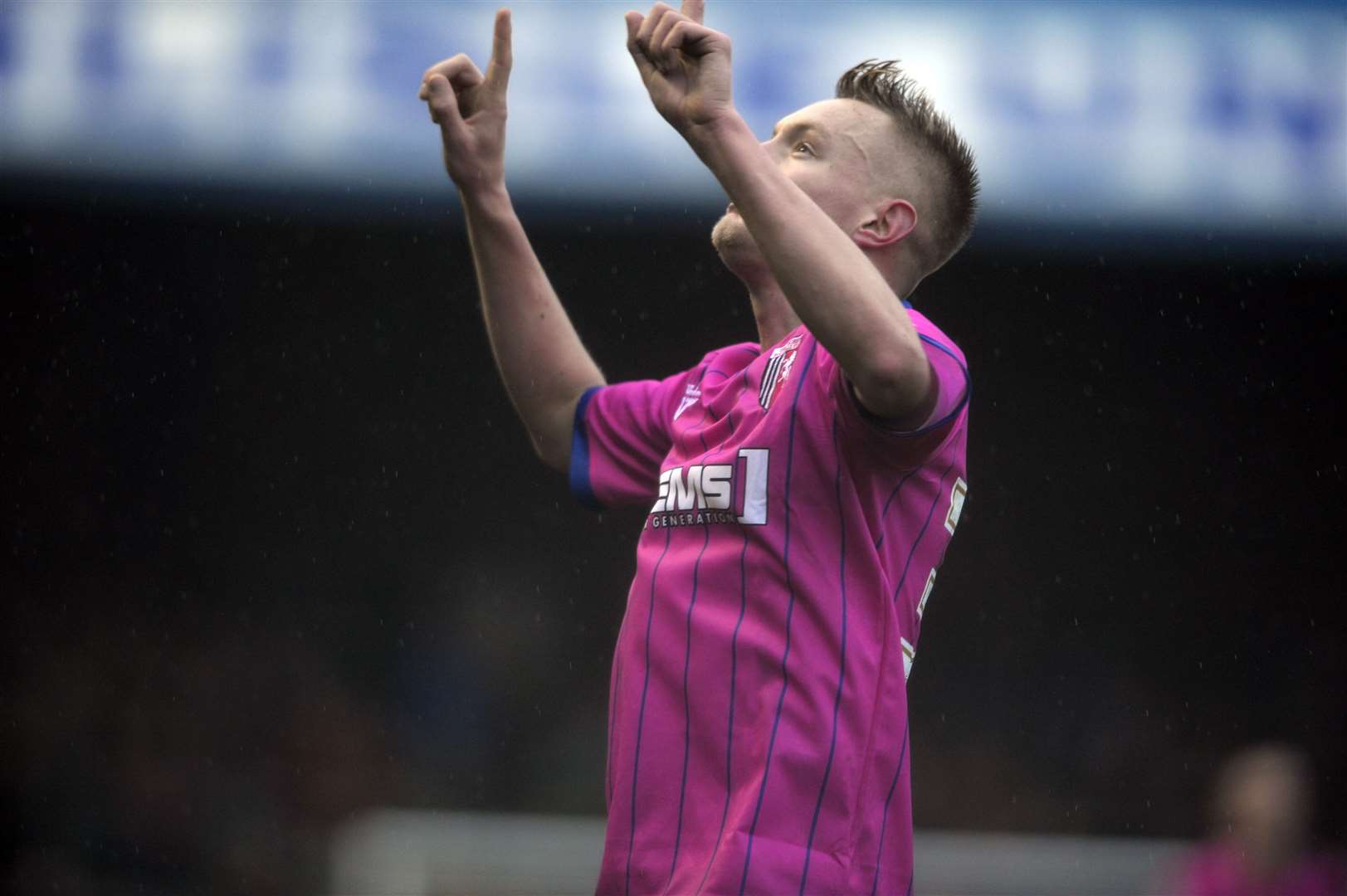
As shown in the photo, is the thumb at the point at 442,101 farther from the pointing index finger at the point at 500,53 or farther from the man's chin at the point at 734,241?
the man's chin at the point at 734,241

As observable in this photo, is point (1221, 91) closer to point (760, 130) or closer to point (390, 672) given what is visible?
point (760, 130)

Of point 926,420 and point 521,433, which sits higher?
point 521,433

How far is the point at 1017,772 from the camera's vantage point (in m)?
5.92

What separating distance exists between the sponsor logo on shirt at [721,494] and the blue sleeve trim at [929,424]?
0.14 metres

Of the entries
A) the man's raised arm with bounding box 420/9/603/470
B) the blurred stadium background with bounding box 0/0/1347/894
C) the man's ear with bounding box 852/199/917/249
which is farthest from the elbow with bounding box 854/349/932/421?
the blurred stadium background with bounding box 0/0/1347/894

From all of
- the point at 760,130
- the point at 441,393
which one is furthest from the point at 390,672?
the point at 760,130

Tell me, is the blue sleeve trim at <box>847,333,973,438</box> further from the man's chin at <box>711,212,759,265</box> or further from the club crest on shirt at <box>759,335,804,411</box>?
the man's chin at <box>711,212,759,265</box>

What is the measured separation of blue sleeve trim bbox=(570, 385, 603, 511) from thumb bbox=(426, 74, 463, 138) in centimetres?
43

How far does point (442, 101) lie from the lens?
6.20 feet

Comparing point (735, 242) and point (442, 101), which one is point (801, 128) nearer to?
point (735, 242)

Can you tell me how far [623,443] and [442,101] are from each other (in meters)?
0.53

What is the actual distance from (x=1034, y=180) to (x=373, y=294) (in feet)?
8.44

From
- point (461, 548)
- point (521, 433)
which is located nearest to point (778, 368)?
point (521, 433)

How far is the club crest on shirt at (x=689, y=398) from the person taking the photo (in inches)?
71.6
